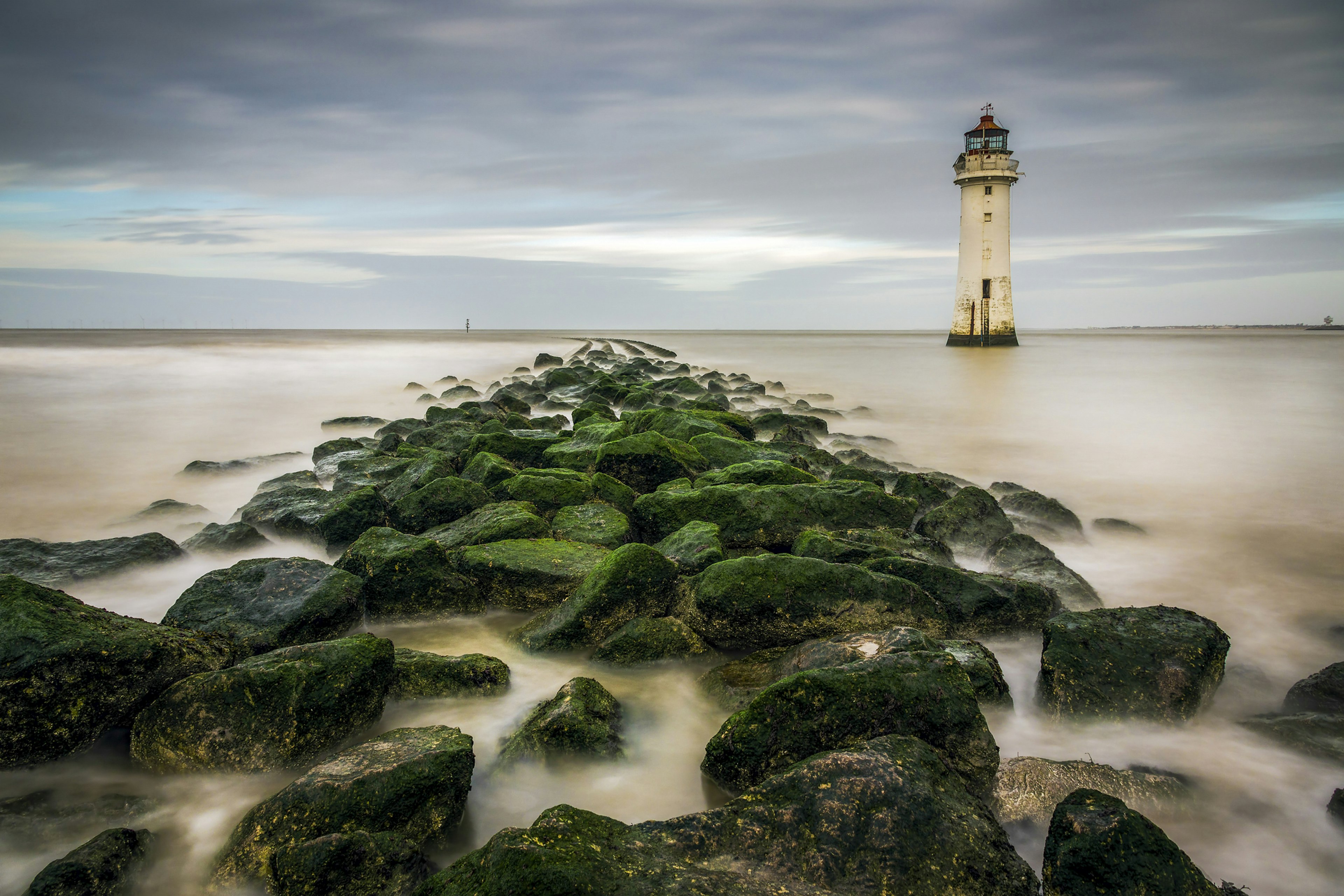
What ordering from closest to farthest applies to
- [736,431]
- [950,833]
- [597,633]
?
1. [950,833]
2. [597,633]
3. [736,431]

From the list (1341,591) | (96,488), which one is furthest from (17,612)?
(1341,591)

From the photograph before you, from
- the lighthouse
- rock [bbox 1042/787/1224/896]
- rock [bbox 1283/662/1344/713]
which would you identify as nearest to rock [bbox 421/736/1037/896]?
rock [bbox 1042/787/1224/896]

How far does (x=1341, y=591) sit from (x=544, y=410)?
9.19 metres

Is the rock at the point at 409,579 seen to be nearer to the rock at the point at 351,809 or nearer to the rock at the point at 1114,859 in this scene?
the rock at the point at 351,809

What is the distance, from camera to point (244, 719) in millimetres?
2133

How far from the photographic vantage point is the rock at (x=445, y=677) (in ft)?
8.40

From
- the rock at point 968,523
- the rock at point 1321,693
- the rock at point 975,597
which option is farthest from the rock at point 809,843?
the rock at point 968,523

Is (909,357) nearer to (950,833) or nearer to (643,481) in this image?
(643,481)

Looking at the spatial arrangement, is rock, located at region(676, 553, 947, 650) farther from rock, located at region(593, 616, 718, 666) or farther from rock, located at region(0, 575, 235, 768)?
rock, located at region(0, 575, 235, 768)

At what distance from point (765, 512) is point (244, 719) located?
258cm

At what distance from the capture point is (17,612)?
83.0 inches

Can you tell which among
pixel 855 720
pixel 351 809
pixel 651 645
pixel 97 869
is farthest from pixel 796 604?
pixel 97 869

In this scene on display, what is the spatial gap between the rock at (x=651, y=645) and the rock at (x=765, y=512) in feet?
3.40

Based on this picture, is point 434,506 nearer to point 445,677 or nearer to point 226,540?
point 226,540
